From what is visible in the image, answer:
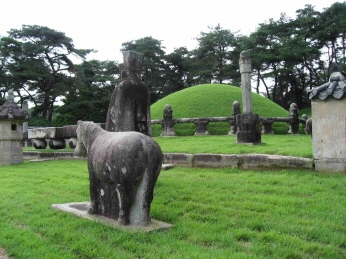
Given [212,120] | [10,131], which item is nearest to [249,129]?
[212,120]

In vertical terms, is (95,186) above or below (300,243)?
above

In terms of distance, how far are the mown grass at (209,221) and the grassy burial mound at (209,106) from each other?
39.9 feet

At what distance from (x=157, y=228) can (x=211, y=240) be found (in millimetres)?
705

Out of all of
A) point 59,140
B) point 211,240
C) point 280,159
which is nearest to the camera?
point 211,240

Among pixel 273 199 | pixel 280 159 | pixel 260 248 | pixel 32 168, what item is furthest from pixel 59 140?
pixel 260 248

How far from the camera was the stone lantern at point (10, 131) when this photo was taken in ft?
39.4

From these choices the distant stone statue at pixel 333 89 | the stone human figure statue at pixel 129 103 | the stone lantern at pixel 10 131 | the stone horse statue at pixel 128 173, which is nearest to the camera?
the stone horse statue at pixel 128 173

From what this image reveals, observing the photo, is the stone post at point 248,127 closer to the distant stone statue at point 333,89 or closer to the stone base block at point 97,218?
the distant stone statue at point 333,89

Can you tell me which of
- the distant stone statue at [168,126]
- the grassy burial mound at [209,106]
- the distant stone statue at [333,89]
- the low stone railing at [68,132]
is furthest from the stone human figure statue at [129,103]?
the grassy burial mound at [209,106]

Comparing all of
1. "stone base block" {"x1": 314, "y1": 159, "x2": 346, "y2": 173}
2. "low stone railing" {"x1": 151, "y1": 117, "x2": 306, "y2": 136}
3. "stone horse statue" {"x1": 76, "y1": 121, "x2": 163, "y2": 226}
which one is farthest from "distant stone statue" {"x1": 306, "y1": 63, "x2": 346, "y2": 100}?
"low stone railing" {"x1": 151, "y1": 117, "x2": 306, "y2": 136}

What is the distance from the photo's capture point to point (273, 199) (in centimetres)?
541

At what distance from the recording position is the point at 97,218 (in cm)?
484

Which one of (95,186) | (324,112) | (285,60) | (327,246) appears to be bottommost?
(327,246)

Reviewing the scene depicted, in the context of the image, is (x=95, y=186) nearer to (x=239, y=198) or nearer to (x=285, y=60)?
(x=239, y=198)
